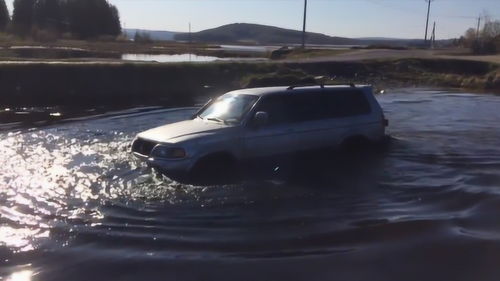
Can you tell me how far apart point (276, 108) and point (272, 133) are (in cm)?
57

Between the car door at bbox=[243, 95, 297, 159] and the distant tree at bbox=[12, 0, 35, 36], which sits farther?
the distant tree at bbox=[12, 0, 35, 36]

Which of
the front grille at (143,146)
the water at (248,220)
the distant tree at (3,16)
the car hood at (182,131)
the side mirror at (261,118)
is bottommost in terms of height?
the water at (248,220)

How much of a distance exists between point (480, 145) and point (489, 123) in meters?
4.68

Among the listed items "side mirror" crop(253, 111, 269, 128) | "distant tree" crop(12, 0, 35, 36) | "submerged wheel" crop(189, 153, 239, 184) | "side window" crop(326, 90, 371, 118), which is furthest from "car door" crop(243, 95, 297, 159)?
"distant tree" crop(12, 0, 35, 36)

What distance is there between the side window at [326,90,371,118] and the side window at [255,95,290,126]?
110 centimetres

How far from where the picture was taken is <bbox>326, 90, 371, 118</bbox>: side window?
486 inches

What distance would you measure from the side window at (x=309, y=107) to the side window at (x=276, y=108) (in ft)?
0.62

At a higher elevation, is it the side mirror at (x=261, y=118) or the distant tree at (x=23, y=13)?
the distant tree at (x=23, y=13)

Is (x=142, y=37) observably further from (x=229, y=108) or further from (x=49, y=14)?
(x=229, y=108)

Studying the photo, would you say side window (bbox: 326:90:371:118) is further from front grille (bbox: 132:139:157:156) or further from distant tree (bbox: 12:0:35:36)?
distant tree (bbox: 12:0:35:36)

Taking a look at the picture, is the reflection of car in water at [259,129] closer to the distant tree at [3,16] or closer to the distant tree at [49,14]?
the distant tree at [3,16]

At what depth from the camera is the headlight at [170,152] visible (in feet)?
33.0

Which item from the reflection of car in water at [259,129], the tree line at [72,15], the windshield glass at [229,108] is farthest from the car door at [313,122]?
the tree line at [72,15]

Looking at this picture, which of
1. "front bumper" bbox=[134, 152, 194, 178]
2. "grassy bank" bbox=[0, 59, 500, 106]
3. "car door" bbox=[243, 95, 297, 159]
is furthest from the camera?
"grassy bank" bbox=[0, 59, 500, 106]
